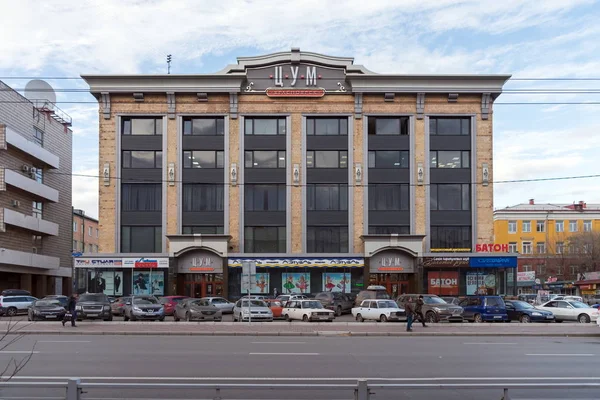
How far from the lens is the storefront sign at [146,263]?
51.4 m

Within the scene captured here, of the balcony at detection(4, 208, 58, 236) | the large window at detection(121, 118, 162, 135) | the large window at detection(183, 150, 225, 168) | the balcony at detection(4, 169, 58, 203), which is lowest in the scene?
the balcony at detection(4, 208, 58, 236)

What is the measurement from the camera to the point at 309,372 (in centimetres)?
1452

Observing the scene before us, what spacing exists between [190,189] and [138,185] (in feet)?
13.5

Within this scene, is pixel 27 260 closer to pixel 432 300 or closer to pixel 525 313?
pixel 432 300

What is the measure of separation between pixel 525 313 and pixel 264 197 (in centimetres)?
2337

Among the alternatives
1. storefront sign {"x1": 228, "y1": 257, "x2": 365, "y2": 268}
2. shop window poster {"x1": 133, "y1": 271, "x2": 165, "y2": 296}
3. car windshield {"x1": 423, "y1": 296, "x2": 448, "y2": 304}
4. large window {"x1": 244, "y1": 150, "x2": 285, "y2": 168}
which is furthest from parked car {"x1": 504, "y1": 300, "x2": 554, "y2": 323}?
shop window poster {"x1": 133, "y1": 271, "x2": 165, "y2": 296}

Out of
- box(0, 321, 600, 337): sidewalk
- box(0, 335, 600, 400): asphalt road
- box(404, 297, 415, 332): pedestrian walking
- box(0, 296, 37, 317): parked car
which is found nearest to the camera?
box(0, 335, 600, 400): asphalt road

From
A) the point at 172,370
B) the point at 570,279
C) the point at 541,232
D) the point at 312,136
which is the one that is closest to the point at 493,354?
the point at 172,370

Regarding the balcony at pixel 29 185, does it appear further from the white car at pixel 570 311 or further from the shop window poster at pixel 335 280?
the white car at pixel 570 311

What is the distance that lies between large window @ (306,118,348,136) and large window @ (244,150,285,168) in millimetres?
2999

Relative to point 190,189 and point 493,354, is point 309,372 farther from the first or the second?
point 190,189

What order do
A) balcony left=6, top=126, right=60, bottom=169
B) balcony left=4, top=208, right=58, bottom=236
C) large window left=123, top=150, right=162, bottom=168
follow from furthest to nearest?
balcony left=4, top=208, right=58, bottom=236 < balcony left=6, top=126, right=60, bottom=169 < large window left=123, top=150, right=162, bottom=168

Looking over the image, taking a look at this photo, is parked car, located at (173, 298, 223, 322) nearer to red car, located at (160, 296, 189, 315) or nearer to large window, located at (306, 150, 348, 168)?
red car, located at (160, 296, 189, 315)

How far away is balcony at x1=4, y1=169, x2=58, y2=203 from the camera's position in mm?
55831
